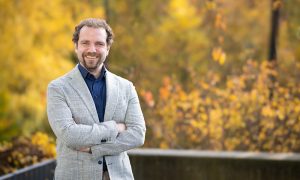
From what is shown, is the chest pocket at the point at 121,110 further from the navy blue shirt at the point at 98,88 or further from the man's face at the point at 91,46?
the man's face at the point at 91,46

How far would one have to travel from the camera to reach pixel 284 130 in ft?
23.0

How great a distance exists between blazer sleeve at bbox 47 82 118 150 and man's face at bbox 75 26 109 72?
225 millimetres

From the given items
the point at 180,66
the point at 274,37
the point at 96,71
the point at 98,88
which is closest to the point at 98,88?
the point at 98,88

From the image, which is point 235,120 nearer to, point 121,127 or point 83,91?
point 121,127

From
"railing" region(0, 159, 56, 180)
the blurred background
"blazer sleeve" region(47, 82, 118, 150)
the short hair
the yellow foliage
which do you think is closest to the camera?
"blazer sleeve" region(47, 82, 118, 150)

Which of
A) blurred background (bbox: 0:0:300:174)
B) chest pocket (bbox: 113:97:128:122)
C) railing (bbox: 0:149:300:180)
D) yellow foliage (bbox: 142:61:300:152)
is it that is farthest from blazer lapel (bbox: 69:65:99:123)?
yellow foliage (bbox: 142:61:300:152)

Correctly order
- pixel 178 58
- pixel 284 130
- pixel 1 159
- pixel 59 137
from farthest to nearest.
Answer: pixel 178 58, pixel 284 130, pixel 1 159, pixel 59 137

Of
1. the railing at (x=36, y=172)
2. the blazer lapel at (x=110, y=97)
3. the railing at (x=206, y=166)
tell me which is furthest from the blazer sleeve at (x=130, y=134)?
the railing at (x=206, y=166)

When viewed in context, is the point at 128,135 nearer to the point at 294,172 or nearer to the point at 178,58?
the point at 294,172

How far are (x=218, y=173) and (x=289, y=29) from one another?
11406mm

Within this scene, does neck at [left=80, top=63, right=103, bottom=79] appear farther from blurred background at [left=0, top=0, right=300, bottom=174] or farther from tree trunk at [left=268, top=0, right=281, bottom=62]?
tree trunk at [left=268, top=0, right=281, bottom=62]

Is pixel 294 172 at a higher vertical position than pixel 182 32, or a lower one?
lower

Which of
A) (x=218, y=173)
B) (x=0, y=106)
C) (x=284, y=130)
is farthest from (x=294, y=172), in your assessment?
(x=0, y=106)

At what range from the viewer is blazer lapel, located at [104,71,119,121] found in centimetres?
341
